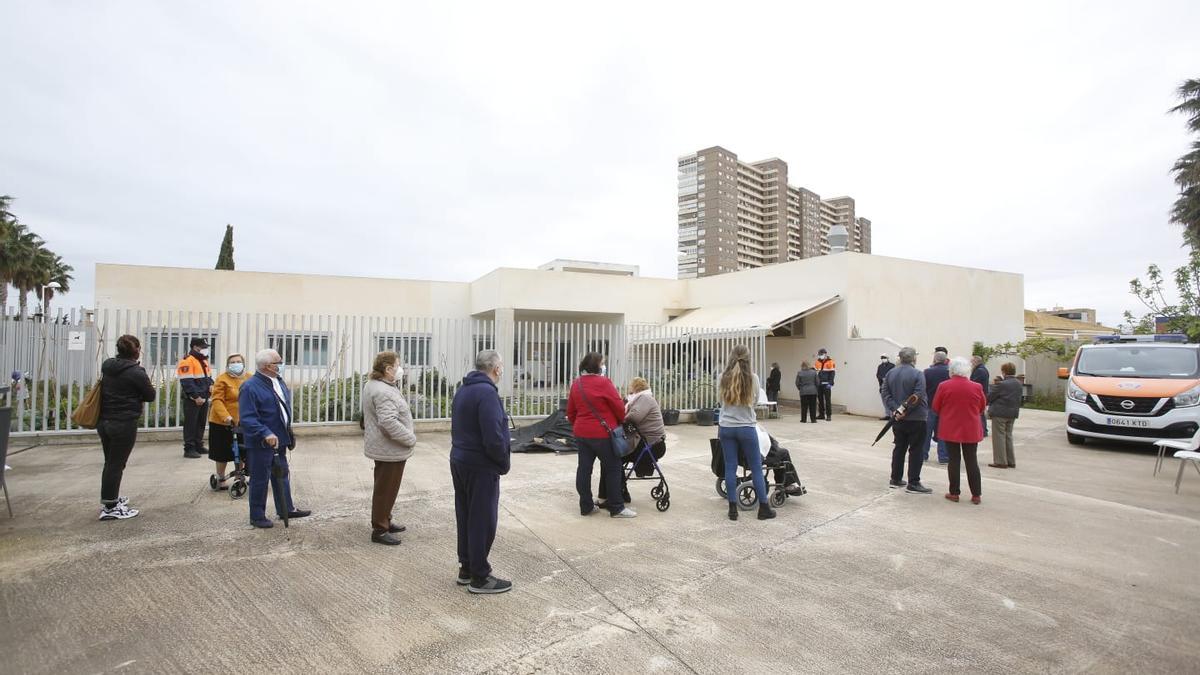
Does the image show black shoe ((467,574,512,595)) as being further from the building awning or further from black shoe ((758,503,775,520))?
the building awning

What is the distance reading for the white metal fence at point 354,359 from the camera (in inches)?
345

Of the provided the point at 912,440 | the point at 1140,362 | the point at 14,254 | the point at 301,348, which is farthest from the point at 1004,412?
the point at 14,254

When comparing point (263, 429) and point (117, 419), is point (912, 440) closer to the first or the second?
point (263, 429)

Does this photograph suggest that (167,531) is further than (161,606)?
Yes

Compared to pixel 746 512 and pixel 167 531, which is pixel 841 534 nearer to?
pixel 746 512

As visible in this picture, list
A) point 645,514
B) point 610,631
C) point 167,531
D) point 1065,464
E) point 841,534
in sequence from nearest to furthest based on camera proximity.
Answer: point 610,631
point 167,531
point 841,534
point 645,514
point 1065,464

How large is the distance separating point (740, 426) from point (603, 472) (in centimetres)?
129

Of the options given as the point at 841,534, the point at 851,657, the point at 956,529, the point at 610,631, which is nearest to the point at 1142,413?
the point at 956,529

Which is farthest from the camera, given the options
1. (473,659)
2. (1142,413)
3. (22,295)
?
(22,295)

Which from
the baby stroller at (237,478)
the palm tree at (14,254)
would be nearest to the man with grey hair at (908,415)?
the baby stroller at (237,478)

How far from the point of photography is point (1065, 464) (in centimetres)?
830

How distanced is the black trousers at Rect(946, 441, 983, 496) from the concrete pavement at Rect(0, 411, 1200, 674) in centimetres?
24

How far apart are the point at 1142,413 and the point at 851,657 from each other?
910cm

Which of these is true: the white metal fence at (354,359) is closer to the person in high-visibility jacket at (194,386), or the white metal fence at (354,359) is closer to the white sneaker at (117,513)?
the person in high-visibility jacket at (194,386)
